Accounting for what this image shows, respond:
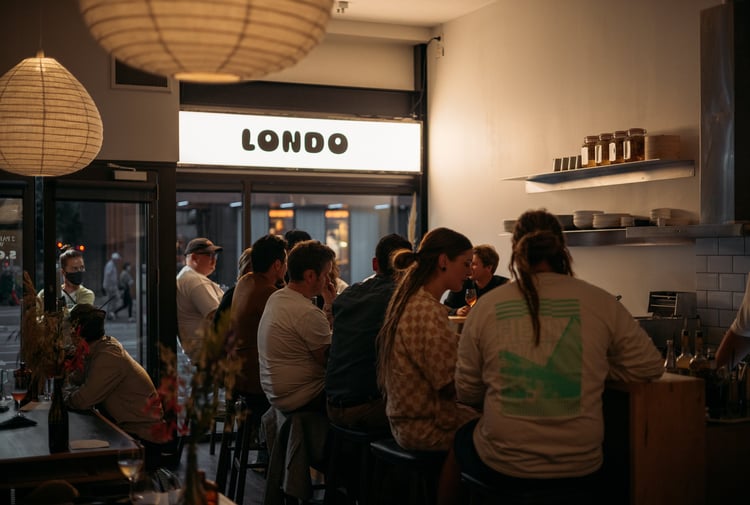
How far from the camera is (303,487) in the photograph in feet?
14.0

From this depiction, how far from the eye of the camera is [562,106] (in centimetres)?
646

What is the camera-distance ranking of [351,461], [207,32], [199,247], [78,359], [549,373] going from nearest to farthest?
[207,32] → [549,373] → [78,359] → [351,461] → [199,247]

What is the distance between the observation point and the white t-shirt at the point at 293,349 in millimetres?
4379

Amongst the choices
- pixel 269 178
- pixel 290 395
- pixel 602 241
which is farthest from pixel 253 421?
pixel 269 178

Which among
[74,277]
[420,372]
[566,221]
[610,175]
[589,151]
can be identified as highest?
[589,151]

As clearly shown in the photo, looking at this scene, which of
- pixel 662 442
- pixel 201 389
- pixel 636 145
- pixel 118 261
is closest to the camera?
pixel 201 389

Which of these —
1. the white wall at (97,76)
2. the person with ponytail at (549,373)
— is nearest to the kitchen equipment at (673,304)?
the person with ponytail at (549,373)

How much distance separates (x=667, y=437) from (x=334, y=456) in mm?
1629

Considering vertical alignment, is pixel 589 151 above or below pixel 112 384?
above

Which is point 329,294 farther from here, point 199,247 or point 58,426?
point 58,426

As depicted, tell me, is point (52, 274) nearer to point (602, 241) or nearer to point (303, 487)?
point (303, 487)

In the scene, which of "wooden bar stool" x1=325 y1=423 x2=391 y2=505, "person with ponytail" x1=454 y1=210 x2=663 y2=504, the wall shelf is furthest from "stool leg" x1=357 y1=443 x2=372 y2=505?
the wall shelf

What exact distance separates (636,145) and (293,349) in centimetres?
245

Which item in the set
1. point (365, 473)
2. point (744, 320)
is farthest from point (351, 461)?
point (744, 320)
